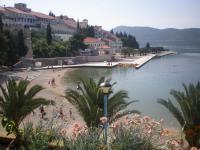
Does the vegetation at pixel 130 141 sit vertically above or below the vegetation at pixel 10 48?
below

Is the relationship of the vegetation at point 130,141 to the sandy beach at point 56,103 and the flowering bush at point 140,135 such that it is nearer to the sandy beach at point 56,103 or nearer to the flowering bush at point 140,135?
the flowering bush at point 140,135

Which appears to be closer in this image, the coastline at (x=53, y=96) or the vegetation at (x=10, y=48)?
the coastline at (x=53, y=96)

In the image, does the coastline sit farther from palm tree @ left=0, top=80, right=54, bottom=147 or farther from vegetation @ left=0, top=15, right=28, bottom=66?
vegetation @ left=0, top=15, right=28, bottom=66

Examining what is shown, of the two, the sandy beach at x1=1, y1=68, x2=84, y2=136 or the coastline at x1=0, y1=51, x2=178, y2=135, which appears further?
the coastline at x1=0, y1=51, x2=178, y2=135

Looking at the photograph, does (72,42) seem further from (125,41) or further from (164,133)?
(164,133)

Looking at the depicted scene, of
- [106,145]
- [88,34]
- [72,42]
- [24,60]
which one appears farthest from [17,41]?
[106,145]

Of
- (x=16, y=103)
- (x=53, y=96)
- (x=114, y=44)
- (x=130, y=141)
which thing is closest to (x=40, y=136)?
(x=130, y=141)

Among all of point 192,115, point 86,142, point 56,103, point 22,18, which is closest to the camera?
point 86,142

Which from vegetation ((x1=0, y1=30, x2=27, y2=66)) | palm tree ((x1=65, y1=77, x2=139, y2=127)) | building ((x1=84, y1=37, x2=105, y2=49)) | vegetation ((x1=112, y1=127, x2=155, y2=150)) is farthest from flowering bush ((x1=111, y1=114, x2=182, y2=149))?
building ((x1=84, y1=37, x2=105, y2=49))

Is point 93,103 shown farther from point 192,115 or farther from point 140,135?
point 140,135

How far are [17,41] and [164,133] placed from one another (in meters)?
52.8

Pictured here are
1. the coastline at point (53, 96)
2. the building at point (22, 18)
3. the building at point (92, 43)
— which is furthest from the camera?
the building at point (92, 43)

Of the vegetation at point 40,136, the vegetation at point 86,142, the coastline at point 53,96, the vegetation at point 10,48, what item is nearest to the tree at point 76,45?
the coastline at point 53,96

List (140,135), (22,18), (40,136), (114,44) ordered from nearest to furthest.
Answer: (140,135)
(40,136)
(22,18)
(114,44)
